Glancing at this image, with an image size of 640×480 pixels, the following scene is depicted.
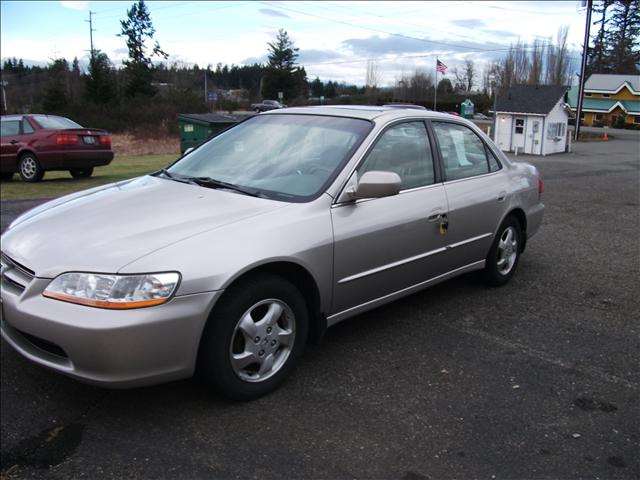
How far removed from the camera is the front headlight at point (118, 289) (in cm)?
276

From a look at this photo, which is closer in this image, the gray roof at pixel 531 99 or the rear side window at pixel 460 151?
the rear side window at pixel 460 151

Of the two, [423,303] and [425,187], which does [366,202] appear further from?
[423,303]

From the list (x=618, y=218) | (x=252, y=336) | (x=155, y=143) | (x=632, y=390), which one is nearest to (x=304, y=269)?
(x=252, y=336)

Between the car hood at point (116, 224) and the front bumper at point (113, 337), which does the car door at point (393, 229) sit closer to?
the car hood at point (116, 224)

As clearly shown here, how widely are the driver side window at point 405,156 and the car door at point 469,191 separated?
0.19m

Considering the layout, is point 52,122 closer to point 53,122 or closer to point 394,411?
point 53,122

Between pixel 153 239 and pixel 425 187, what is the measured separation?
7.05 feet

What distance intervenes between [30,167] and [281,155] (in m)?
10.8

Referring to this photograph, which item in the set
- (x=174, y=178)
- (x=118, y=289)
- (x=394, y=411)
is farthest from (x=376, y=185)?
(x=118, y=289)

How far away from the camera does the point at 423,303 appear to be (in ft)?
16.3

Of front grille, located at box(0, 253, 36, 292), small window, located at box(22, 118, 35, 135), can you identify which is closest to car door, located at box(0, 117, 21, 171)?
small window, located at box(22, 118, 35, 135)

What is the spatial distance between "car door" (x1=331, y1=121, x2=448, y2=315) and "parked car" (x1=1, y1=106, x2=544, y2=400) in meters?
0.01

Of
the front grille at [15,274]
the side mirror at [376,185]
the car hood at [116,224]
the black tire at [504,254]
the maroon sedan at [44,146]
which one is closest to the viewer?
the car hood at [116,224]

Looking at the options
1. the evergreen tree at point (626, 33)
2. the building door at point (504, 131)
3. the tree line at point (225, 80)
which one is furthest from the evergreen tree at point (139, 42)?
the evergreen tree at point (626, 33)
